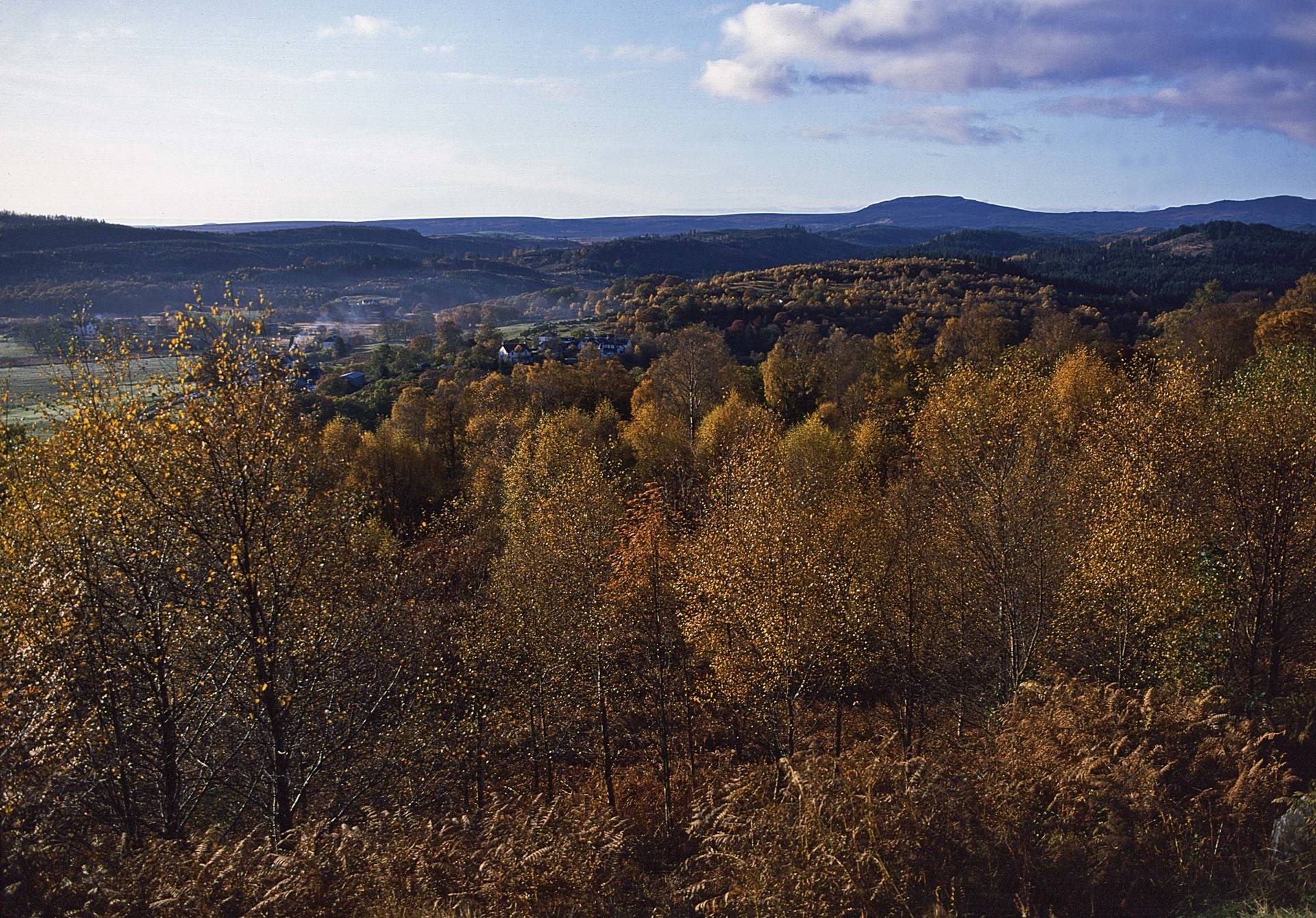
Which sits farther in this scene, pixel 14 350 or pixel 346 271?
pixel 346 271

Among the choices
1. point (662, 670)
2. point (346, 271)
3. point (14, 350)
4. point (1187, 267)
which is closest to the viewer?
point (662, 670)

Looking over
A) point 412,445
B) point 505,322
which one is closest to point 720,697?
point 412,445

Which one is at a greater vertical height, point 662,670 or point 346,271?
point 346,271

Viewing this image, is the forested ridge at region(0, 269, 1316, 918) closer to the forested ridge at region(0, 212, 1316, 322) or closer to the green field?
the green field

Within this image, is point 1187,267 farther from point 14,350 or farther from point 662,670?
point 14,350

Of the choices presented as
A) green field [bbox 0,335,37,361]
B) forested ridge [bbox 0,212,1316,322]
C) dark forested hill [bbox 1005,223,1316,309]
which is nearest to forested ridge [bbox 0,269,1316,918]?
green field [bbox 0,335,37,361]

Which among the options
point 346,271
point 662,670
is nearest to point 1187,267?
point 346,271

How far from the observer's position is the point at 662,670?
23.2 m

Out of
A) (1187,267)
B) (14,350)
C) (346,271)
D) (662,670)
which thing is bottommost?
(662,670)

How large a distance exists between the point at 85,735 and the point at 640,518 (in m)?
16.6

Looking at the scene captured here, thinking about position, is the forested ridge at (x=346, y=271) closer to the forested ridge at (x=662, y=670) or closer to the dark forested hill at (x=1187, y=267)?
the dark forested hill at (x=1187, y=267)

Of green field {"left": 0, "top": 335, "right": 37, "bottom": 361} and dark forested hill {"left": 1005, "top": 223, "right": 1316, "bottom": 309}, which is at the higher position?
dark forested hill {"left": 1005, "top": 223, "right": 1316, "bottom": 309}

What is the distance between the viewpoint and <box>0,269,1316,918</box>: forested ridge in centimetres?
1012

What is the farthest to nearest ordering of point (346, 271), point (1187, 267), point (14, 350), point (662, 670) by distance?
point (346, 271), point (1187, 267), point (14, 350), point (662, 670)
